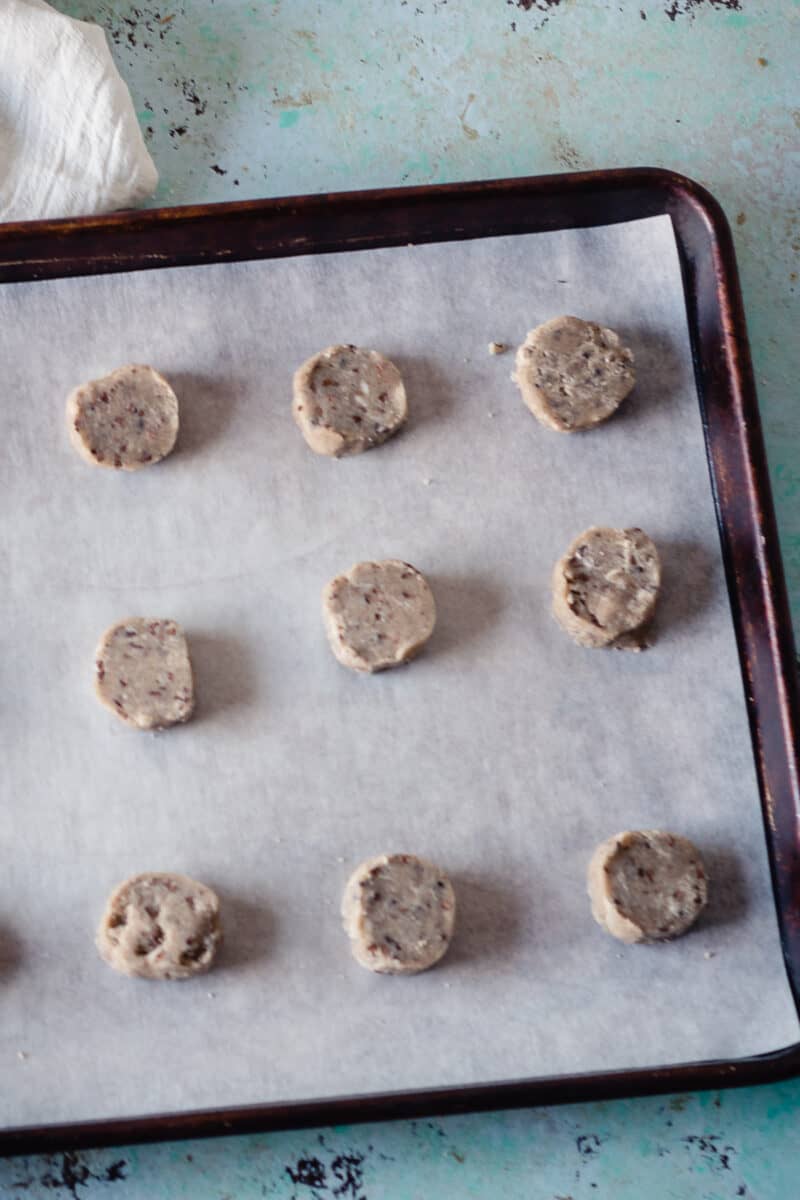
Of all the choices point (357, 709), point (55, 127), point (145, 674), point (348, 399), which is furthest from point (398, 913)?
point (55, 127)

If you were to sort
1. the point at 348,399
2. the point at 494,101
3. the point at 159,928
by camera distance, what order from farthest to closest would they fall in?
the point at 494,101
the point at 348,399
the point at 159,928

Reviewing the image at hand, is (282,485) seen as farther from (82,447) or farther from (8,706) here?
(8,706)

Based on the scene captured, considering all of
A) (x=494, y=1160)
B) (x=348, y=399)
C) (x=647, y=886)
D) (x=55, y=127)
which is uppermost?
(x=55, y=127)

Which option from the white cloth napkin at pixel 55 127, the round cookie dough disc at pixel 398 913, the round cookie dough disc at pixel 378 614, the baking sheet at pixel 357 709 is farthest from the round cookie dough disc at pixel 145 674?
the white cloth napkin at pixel 55 127

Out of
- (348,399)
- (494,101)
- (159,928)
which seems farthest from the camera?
(494,101)

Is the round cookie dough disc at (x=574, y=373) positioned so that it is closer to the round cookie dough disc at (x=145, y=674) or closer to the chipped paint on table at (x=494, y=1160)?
the round cookie dough disc at (x=145, y=674)

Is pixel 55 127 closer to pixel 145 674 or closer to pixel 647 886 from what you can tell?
pixel 145 674

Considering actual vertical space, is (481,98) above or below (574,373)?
above
